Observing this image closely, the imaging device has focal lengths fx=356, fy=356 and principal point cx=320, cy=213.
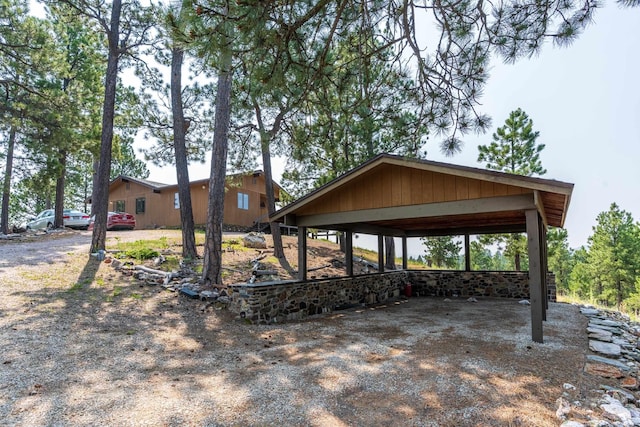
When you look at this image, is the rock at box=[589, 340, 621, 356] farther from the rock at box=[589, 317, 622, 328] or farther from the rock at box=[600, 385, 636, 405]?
the rock at box=[589, 317, 622, 328]

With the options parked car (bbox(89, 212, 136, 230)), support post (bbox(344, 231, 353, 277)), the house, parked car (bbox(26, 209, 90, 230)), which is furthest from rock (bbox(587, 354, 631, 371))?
parked car (bbox(26, 209, 90, 230))

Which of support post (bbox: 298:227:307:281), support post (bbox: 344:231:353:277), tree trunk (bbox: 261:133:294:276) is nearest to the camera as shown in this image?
support post (bbox: 298:227:307:281)

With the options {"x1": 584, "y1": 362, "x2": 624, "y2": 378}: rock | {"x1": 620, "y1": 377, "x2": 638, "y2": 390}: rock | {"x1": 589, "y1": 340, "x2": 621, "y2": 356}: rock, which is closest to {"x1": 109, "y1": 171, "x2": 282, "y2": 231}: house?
{"x1": 589, "y1": 340, "x2": 621, "y2": 356}: rock

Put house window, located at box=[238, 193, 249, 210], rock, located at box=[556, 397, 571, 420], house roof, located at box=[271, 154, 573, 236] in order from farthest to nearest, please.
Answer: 1. house window, located at box=[238, 193, 249, 210]
2. house roof, located at box=[271, 154, 573, 236]
3. rock, located at box=[556, 397, 571, 420]

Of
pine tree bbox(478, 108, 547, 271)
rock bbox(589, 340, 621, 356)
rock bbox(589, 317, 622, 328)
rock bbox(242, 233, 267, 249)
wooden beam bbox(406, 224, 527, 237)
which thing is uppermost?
pine tree bbox(478, 108, 547, 271)

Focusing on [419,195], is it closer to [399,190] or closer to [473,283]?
[399,190]

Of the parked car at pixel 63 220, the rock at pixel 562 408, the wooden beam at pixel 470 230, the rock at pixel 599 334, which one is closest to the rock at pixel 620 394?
Result: the rock at pixel 562 408

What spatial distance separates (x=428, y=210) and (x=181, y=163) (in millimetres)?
7995

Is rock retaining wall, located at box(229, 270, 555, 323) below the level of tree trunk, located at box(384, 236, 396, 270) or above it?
below

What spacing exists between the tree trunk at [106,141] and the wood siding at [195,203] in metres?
9.26

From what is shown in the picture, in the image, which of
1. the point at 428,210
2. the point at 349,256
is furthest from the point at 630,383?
the point at 349,256

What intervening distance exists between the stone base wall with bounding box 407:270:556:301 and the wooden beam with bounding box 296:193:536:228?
5330 mm

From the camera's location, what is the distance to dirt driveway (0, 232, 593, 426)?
3.06m

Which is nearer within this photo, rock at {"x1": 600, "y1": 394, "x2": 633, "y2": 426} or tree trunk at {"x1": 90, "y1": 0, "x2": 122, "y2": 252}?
rock at {"x1": 600, "y1": 394, "x2": 633, "y2": 426}
